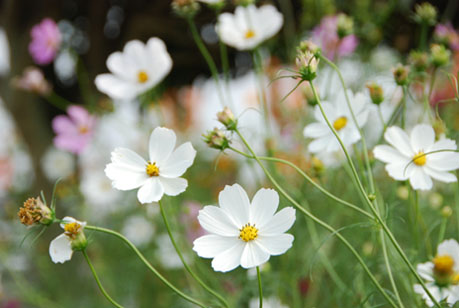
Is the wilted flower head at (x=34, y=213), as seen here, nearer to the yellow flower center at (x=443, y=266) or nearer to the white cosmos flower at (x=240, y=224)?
the white cosmos flower at (x=240, y=224)

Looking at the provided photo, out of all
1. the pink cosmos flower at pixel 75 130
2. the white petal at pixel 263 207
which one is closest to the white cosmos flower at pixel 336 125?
the white petal at pixel 263 207

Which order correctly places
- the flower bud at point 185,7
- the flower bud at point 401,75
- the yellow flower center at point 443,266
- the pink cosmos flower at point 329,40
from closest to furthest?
the yellow flower center at point 443,266 → the flower bud at point 401,75 → the flower bud at point 185,7 → the pink cosmos flower at point 329,40

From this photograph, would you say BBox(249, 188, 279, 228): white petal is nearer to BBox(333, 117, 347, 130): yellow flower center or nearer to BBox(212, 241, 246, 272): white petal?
BBox(212, 241, 246, 272): white petal

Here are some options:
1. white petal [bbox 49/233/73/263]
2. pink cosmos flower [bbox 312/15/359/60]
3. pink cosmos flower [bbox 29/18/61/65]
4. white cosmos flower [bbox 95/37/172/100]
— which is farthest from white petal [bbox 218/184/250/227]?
pink cosmos flower [bbox 29/18/61/65]

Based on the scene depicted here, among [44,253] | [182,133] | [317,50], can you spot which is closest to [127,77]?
[317,50]

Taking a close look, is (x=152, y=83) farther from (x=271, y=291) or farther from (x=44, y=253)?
(x=44, y=253)
